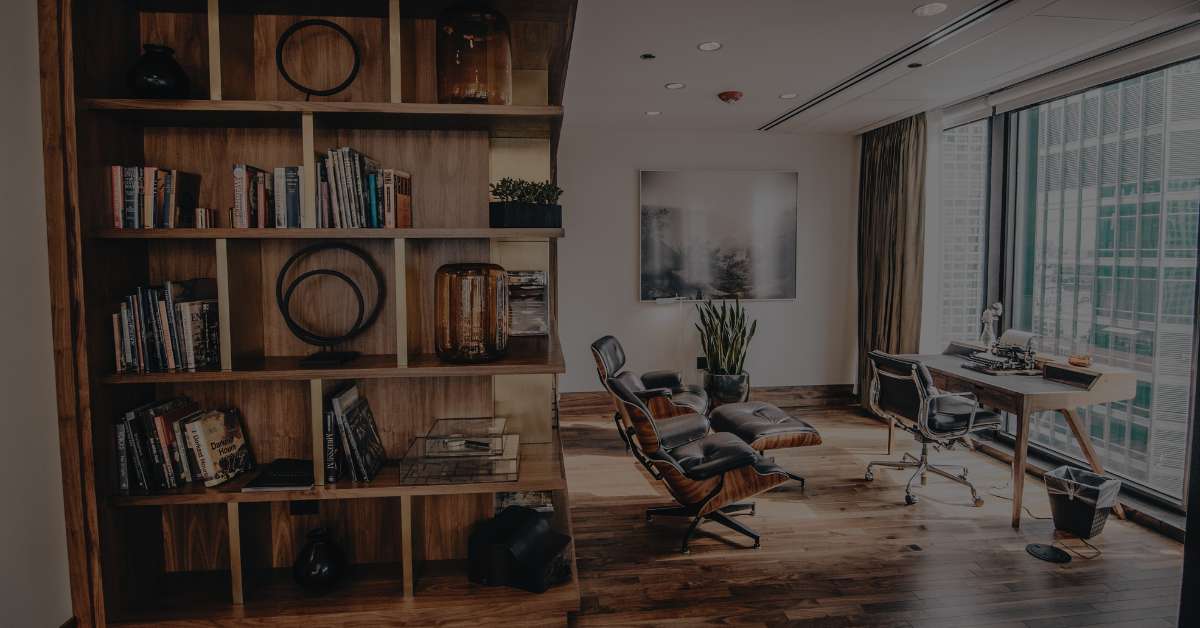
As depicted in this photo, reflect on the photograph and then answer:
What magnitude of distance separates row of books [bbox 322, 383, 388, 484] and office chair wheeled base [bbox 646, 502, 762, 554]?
70.9 inches

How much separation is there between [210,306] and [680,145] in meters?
4.55

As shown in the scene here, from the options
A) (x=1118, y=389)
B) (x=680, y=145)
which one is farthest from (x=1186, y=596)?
(x=680, y=145)

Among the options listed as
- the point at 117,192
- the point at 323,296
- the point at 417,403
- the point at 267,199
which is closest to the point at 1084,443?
the point at 417,403

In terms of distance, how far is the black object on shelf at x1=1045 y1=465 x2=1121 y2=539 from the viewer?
3166 millimetres

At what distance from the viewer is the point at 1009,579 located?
2.92 meters

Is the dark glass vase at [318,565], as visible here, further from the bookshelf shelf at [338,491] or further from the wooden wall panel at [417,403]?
the wooden wall panel at [417,403]

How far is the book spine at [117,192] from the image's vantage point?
5.82ft

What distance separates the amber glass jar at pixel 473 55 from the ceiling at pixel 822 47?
102 centimetres

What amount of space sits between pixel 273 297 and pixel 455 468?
2.61 ft

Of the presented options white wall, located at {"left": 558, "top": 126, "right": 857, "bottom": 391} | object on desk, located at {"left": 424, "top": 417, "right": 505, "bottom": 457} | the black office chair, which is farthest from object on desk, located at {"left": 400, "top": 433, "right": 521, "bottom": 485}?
white wall, located at {"left": 558, "top": 126, "right": 857, "bottom": 391}

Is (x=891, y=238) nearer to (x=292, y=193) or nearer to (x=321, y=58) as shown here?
(x=321, y=58)

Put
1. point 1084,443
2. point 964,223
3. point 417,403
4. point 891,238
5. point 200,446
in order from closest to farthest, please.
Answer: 1. point 200,446
2. point 417,403
3. point 1084,443
4. point 964,223
5. point 891,238

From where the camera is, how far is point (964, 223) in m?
4.98

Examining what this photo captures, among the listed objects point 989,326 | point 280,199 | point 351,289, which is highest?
point 280,199
